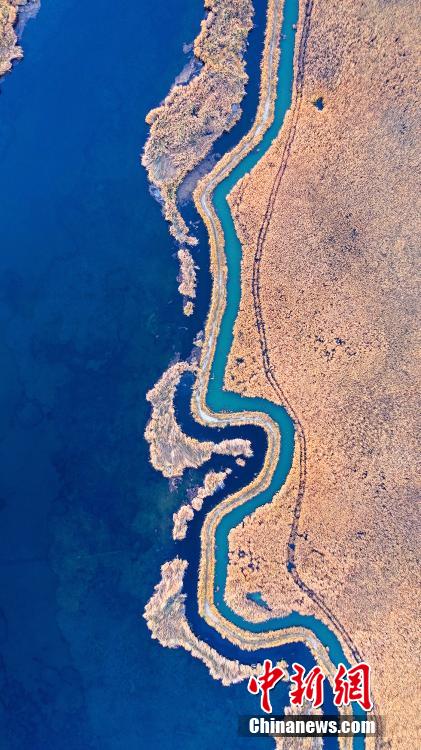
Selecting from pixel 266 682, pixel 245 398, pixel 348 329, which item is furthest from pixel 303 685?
pixel 348 329

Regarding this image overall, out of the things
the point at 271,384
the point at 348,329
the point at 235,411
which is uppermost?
the point at 348,329

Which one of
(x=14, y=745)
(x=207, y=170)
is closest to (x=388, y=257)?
(x=207, y=170)

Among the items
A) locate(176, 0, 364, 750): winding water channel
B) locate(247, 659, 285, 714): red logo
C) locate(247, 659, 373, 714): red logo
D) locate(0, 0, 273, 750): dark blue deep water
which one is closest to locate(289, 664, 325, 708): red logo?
locate(247, 659, 373, 714): red logo

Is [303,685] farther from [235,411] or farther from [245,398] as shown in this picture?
[245,398]


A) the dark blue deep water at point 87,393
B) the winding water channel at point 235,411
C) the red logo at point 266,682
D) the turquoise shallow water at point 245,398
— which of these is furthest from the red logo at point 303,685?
the dark blue deep water at point 87,393

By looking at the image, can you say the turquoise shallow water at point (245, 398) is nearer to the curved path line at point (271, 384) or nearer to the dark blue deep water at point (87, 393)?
the curved path line at point (271, 384)

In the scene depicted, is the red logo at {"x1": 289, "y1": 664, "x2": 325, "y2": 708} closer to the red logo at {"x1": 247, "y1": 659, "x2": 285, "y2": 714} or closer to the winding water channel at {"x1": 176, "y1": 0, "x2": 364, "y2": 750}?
the red logo at {"x1": 247, "y1": 659, "x2": 285, "y2": 714}
